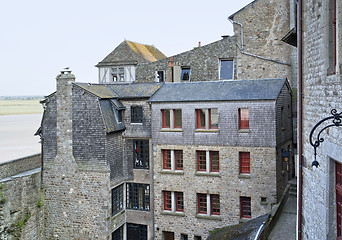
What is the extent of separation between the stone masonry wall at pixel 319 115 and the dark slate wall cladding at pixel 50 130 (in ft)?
50.0

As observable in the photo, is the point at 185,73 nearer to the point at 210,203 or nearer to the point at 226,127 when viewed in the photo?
the point at 226,127

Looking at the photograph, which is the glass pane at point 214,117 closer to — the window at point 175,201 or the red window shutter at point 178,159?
the red window shutter at point 178,159

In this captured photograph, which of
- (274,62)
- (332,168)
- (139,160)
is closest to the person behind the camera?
(332,168)

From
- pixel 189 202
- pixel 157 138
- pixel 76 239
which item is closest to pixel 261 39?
pixel 157 138

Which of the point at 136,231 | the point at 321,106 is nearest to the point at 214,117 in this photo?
the point at 136,231

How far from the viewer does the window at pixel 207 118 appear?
1955 centimetres

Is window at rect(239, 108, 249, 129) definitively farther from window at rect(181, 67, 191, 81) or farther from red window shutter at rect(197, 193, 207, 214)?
window at rect(181, 67, 191, 81)

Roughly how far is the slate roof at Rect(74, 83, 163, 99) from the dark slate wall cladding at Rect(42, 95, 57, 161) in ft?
6.65

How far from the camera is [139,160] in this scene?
21266 mm

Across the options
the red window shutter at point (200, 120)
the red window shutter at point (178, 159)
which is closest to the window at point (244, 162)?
the red window shutter at point (200, 120)

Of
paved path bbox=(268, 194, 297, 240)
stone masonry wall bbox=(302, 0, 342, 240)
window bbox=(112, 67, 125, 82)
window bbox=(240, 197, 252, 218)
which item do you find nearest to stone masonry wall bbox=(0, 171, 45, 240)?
window bbox=(112, 67, 125, 82)

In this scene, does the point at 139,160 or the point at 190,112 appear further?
the point at 139,160

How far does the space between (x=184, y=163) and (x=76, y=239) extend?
6.88m

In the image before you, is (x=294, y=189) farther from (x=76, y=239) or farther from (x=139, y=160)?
(x=76, y=239)
